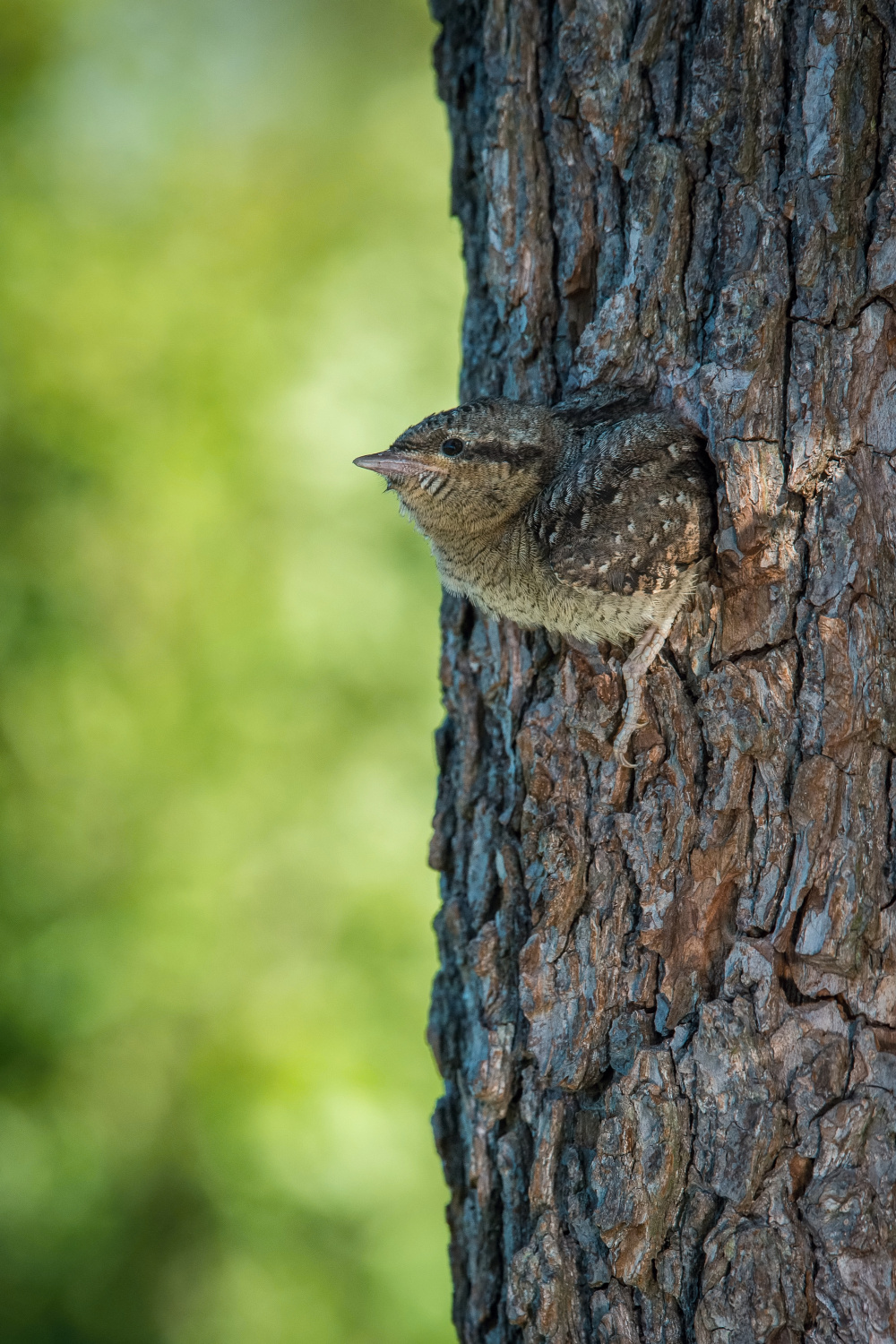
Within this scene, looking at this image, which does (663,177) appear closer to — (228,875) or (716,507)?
(716,507)

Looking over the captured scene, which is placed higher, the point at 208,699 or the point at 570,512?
the point at 570,512

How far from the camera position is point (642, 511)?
2.01 metres

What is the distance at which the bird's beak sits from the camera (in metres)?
2.41

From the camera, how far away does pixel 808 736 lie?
6.21 ft

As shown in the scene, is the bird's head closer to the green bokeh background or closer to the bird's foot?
the bird's foot

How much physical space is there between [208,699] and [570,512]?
325cm

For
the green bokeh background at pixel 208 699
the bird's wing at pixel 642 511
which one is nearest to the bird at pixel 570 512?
the bird's wing at pixel 642 511

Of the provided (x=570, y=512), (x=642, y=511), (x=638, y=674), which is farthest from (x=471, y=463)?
(x=638, y=674)

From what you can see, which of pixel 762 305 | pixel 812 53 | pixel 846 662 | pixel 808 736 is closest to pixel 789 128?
pixel 812 53

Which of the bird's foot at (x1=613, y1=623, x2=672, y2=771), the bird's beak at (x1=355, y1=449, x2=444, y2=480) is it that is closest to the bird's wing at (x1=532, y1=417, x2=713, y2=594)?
the bird's foot at (x1=613, y1=623, x2=672, y2=771)

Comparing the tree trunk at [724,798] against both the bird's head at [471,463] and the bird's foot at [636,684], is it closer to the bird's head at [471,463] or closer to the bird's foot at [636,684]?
the bird's foot at [636,684]

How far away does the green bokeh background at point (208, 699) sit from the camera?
4531 millimetres

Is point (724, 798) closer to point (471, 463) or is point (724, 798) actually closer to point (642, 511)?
point (642, 511)

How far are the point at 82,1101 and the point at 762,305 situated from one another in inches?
177
